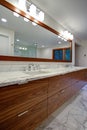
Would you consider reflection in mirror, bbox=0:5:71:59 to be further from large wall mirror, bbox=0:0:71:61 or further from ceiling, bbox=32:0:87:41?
ceiling, bbox=32:0:87:41

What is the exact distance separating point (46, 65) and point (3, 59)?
114 cm

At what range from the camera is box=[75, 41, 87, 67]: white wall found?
4802 mm

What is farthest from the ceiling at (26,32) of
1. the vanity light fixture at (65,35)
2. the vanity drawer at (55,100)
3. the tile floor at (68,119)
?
the tile floor at (68,119)

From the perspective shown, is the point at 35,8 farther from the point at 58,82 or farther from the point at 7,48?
the point at 58,82

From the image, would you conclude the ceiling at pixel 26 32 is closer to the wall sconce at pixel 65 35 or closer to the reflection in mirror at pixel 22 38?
the reflection in mirror at pixel 22 38

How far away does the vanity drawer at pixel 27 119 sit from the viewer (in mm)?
877

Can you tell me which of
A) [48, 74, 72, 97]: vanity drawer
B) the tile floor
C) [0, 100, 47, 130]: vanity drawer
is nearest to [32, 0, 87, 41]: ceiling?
[48, 74, 72, 97]: vanity drawer

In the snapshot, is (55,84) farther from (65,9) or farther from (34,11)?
(65,9)

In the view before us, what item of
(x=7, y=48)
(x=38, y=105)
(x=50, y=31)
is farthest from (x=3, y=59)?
(x=50, y=31)

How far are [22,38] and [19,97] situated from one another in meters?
1.17

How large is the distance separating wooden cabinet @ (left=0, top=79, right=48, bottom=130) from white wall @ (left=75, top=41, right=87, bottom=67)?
4.01m

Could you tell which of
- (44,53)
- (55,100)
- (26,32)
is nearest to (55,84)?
(55,100)

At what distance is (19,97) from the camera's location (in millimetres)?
951

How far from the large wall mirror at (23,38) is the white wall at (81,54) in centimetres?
271
